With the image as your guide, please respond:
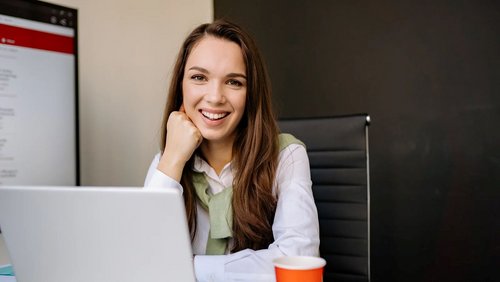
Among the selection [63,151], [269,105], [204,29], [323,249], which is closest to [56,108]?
[63,151]

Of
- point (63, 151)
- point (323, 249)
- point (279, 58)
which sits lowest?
point (323, 249)

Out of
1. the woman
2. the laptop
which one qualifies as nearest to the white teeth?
the woman

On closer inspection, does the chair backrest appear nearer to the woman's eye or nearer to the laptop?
the woman's eye

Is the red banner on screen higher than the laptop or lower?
higher

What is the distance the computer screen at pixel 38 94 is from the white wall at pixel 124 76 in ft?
0.75

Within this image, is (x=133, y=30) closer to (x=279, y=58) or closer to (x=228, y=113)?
(x=279, y=58)

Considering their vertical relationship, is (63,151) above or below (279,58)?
below

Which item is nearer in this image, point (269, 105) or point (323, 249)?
point (269, 105)

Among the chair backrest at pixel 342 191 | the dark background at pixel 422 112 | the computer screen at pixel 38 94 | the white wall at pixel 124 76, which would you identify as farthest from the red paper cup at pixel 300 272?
the white wall at pixel 124 76

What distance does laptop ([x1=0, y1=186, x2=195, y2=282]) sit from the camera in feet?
1.97

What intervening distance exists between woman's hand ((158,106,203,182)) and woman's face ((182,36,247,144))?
4 cm

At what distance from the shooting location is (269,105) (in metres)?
1.25

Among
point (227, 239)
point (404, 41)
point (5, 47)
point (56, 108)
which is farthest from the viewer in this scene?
point (404, 41)

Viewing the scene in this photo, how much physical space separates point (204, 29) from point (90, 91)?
78 cm
